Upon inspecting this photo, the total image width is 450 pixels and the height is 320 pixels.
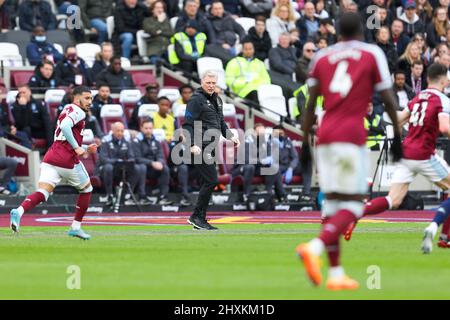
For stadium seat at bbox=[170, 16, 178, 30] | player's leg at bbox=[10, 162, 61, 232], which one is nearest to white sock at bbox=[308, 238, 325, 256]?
player's leg at bbox=[10, 162, 61, 232]

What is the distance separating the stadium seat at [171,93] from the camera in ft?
83.3

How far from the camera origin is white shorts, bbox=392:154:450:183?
14570 millimetres

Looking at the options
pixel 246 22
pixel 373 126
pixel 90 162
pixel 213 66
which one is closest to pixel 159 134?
pixel 90 162

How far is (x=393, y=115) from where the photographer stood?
10.7 metres

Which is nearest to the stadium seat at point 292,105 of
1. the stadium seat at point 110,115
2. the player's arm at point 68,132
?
the stadium seat at point 110,115

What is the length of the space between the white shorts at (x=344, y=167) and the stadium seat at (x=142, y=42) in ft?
55.8

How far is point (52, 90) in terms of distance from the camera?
80.4ft

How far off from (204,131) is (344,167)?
774 centimetres

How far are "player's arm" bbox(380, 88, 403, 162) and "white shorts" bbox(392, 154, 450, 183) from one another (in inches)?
140

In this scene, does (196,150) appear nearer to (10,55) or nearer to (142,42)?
(10,55)

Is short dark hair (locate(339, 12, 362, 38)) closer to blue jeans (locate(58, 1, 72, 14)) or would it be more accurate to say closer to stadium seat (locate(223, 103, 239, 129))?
stadium seat (locate(223, 103, 239, 129))

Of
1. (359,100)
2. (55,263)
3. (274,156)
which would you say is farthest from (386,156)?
(359,100)

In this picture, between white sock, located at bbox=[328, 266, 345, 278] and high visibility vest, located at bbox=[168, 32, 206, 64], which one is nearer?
white sock, located at bbox=[328, 266, 345, 278]
